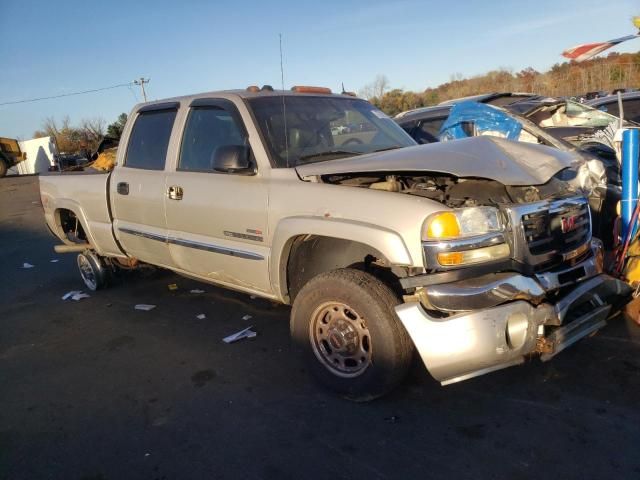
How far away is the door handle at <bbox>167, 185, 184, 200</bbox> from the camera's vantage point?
4016 millimetres

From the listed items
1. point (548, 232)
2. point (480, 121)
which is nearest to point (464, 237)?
point (548, 232)

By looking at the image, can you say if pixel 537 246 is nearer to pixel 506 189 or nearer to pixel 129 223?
pixel 506 189

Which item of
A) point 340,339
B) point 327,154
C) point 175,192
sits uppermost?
point 327,154

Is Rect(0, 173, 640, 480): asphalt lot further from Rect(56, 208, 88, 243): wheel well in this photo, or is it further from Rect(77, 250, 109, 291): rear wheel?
Rect(56, 208, 88, 243): wheel well

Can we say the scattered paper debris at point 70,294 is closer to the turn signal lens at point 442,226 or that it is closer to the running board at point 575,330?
the turn signal lens at point 442,226

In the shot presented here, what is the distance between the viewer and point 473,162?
2.72 metres

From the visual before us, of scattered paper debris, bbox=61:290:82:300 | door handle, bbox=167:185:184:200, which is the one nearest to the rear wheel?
scattered paper debris, bbox=61:290:82:300

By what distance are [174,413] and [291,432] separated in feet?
2.64

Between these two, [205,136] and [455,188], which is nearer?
[455,188]

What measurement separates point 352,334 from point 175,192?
2.01 meters

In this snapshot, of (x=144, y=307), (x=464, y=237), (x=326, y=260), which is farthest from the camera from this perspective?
(x=144, y=307)

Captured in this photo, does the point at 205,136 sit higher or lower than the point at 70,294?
higher

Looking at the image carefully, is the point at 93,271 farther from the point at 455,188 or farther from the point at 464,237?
the point at 464,237

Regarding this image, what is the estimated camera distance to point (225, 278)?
13.0 feet
